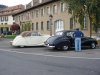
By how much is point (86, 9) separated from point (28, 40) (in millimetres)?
6997

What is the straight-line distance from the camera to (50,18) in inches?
1678

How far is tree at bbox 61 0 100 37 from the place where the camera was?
28.0 m

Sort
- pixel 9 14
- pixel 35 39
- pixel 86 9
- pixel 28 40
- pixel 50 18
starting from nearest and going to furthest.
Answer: pixel 28 40 → pixel 35 39 → pixel 86 9 → pixel 50 18 → pixel 9 14

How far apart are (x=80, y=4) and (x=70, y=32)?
654cm

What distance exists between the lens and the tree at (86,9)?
91.9 ft

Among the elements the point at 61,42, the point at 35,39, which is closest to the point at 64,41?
the point at 61,42

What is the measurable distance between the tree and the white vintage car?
15.8 feet

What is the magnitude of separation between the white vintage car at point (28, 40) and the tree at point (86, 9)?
482 centimetres

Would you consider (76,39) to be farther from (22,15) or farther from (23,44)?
(22,15)

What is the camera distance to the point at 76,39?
2103 centimetres

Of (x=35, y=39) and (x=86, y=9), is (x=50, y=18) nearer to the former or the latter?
(x=86, y=9)

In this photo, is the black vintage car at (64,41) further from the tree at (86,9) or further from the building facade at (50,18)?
the building facade at (50,18)

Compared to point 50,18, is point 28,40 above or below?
below

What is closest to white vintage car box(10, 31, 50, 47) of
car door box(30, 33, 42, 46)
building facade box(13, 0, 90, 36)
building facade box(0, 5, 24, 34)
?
car door box(30, 33, 42, 46)
